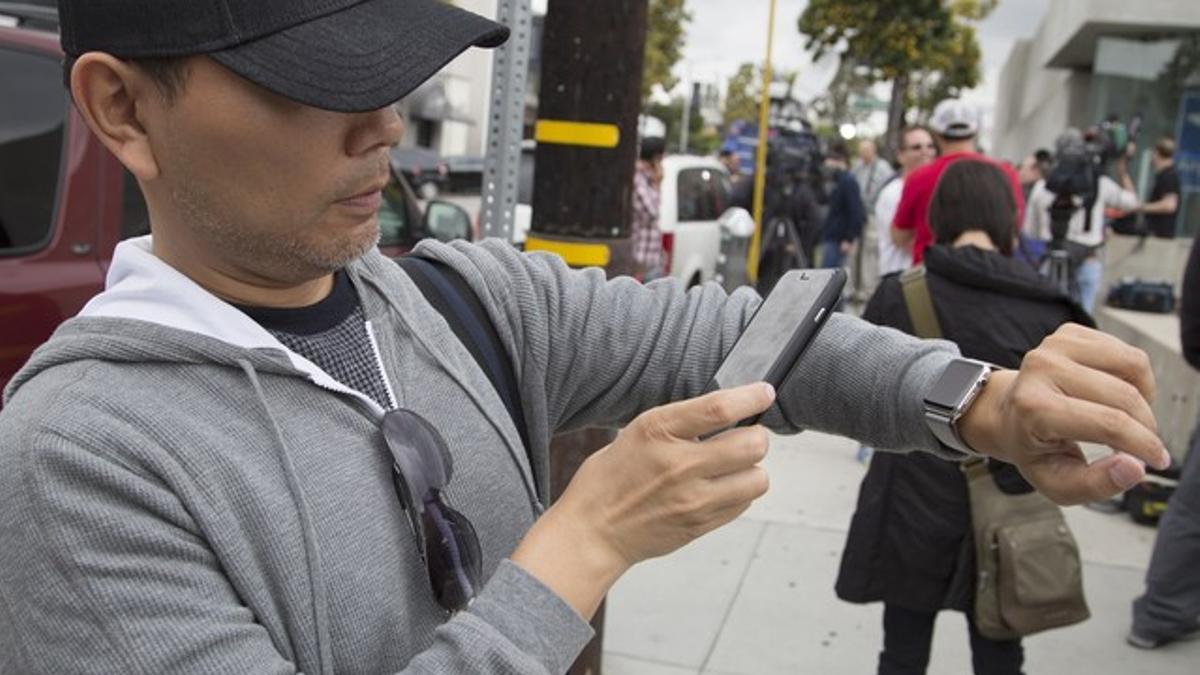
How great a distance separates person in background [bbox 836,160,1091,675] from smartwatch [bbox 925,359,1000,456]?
1755 mm

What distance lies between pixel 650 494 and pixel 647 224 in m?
7.60

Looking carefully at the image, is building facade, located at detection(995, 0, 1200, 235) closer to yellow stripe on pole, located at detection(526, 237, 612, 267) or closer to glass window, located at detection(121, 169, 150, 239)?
yellow stripe on pole, located at detection(526, 237, 612, 267)

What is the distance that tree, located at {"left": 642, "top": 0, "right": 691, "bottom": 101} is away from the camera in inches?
1486

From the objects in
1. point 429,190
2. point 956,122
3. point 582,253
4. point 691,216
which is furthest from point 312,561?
point 429,190

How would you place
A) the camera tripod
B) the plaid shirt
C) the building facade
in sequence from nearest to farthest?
the camera tripod → the plaid shirt → the building facade

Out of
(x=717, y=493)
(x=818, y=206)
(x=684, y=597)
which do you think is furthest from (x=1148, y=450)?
(x=818, y=206)

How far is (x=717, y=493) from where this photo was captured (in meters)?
1.09

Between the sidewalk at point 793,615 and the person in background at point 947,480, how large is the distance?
0.84 meters

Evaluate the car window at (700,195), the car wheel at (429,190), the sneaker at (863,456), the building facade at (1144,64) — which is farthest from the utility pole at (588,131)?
the car wheel at (429,190)

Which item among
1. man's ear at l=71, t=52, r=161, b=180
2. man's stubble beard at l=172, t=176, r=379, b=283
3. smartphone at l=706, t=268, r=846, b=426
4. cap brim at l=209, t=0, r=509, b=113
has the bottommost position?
smartphone at l=706, t=268, r=846, b=426

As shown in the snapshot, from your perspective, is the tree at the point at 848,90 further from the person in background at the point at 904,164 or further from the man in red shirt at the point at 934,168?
the man in red shirt at the point at 934,168

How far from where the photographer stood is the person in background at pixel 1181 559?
4.23 meters

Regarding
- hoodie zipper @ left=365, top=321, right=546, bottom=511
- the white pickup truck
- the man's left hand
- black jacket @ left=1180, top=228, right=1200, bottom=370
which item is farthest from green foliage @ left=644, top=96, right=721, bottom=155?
the man's left hand

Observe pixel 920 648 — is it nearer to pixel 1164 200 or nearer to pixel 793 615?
pixel 793 615
